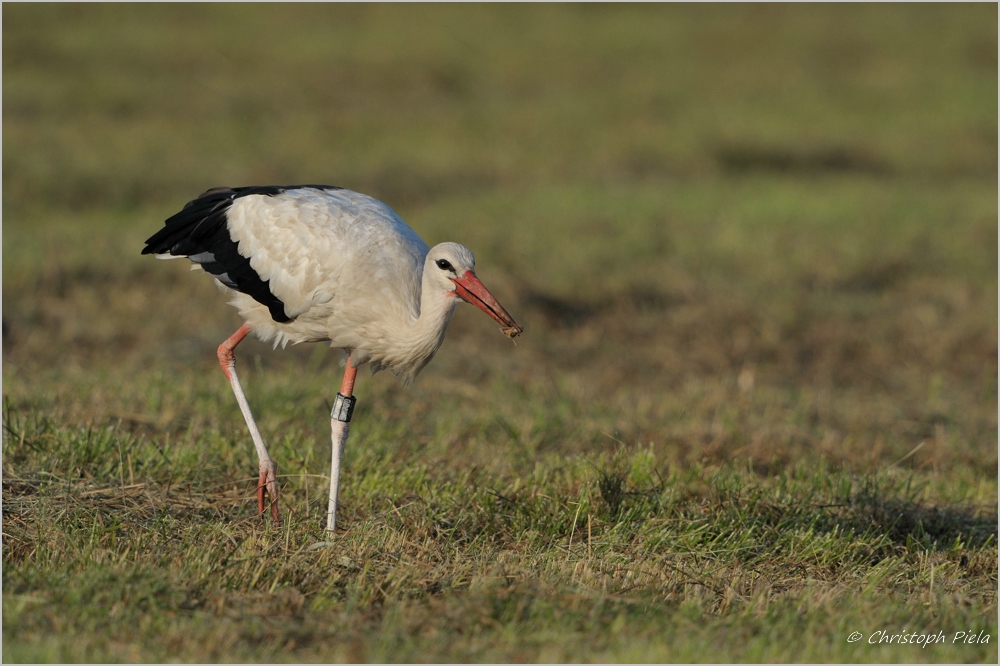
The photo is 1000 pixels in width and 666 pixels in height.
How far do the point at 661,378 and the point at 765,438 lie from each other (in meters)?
1.80

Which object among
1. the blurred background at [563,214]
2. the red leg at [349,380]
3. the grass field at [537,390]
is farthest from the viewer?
the blurred background at [563,214]

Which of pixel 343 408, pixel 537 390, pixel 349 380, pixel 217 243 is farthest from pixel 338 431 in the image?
pixel 537 390

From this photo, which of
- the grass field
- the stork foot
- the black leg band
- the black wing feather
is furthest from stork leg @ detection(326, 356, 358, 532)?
the black wing feather

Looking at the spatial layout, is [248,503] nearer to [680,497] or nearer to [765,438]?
[680,497]

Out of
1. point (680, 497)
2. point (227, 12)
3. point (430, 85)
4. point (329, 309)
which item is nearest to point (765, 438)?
point (680, 497)

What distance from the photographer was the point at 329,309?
4.64 m

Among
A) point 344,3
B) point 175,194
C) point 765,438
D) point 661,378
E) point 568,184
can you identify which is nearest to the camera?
point 765,438

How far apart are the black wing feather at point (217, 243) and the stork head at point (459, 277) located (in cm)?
79

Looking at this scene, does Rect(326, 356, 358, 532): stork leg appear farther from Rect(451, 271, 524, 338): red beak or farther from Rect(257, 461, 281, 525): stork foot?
Rect(451, 271, 524, 338): red beak

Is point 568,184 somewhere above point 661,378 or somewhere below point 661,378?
above

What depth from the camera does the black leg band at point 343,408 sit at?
462 centimetres

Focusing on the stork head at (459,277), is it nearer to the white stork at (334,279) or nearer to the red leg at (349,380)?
the white stork at (334,279)

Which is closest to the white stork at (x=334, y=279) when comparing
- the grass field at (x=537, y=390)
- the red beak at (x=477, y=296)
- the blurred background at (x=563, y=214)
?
the red beak at (x=477, y=296)

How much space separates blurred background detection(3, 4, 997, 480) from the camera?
636 cm
